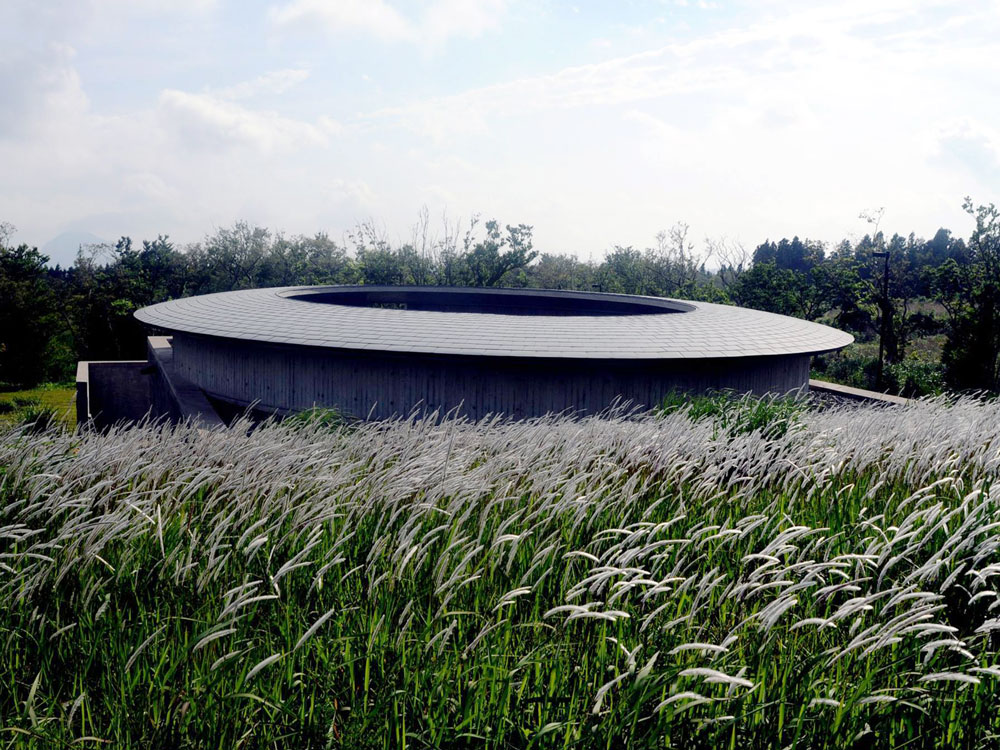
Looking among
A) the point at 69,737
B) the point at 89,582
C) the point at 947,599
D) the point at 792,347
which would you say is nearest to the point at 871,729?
the point at 947,599

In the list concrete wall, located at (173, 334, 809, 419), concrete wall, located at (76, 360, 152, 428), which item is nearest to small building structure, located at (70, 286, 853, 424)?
concrete wall, located at (173, 334, 809, 419)

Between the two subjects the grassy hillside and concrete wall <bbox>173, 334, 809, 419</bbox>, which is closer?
concrete wall <bbox>173, 334, 809, 419</bbox>

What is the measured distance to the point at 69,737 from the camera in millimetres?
3000

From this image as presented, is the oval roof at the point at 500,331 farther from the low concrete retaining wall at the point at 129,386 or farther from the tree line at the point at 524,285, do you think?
the tree line at the point at 524,285

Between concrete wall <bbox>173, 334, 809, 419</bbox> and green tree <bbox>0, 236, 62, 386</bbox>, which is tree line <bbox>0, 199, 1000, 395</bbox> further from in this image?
concrete wall <bbox>173, 334, 809, 419</bbox>

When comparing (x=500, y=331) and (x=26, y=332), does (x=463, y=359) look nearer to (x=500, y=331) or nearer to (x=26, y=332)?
(x=500, y=331)

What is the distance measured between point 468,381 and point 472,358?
85cm

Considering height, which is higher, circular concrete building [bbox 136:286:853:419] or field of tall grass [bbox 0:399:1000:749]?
circular concrete building [bbox 136:286:853:419]

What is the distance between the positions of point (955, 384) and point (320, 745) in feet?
107

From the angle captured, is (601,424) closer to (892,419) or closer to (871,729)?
(892,419)

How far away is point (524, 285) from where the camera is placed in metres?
46.5

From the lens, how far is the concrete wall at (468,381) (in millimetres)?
13266

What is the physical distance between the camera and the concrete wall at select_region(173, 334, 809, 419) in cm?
1327

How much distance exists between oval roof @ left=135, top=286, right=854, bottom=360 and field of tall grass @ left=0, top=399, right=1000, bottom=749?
23.4 feet
